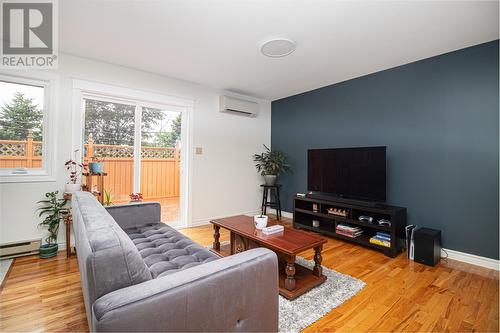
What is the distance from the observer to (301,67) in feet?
10.7

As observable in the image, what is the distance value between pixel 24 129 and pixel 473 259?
541 centimetres

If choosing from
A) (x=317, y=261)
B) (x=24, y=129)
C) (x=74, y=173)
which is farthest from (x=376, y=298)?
(x=24, y=129)

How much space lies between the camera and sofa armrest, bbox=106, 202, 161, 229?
2.34 m

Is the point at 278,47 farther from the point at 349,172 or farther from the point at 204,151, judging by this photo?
the point at 204,151

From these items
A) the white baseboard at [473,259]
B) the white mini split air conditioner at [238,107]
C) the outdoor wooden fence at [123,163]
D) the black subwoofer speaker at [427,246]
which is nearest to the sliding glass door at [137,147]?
the outdoor wooden fence at [123,163]

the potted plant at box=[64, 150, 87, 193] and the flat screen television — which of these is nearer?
the potted plant at box=[64, 150, 87, 193]

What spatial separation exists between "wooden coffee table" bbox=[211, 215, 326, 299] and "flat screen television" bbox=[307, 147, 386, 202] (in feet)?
4.60

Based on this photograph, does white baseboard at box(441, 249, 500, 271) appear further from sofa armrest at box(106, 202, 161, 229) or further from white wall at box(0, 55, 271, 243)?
sofa armrest at box(106, 202, 161, 229)

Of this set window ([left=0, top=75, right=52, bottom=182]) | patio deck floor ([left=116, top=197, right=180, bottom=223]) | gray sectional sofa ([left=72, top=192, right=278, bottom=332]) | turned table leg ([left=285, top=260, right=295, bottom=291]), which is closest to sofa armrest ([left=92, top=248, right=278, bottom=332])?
gray sectional sofa ([left=72, top=192, right=278, bottom=332])

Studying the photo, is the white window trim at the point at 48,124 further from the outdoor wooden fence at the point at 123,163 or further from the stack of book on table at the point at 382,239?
the stack of book on table at the point at 382,239

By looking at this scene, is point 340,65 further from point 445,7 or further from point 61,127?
point 61,127

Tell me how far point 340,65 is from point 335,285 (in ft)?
8.94

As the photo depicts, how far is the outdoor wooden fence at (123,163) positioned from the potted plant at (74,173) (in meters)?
0.16

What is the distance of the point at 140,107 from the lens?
11.6ft
